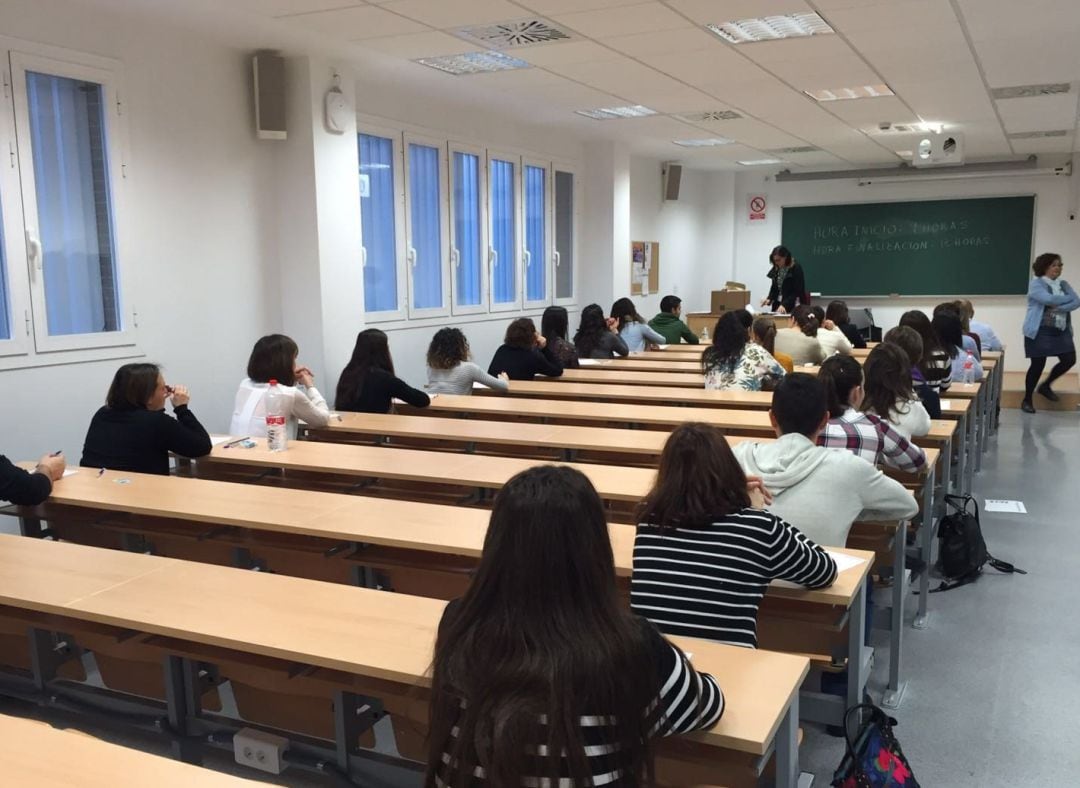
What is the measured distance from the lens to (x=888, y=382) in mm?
3590

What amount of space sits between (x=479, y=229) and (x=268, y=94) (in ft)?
9.62

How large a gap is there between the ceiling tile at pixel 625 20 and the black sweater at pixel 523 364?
6.91ft

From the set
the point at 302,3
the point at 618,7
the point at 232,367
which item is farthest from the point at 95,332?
the point at 618,7

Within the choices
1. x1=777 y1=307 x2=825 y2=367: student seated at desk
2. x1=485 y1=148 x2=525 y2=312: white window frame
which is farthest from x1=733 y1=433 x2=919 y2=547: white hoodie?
x1=485 y1=148 x2=525 y2=312: white window frame

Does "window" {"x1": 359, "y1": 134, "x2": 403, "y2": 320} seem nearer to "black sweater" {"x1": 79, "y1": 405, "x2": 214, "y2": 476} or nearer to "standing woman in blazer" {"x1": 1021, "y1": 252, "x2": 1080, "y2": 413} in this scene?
"black sweater" {"x1": 79, "y1": 405, "x2": 214, "y2": 476}

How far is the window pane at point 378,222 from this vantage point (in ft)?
23.3

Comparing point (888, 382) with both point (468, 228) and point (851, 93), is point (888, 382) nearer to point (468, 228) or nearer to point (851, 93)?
point (851, 93)

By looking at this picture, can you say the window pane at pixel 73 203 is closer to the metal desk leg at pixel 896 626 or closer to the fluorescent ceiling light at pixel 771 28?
the fluorescent ceiling light at pixel 771 28

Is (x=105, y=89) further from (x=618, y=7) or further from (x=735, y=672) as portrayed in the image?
(x=735, y=672)

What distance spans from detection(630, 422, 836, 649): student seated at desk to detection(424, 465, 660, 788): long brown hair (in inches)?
25.0

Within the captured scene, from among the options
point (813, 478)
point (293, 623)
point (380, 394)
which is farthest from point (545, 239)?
point (293, 623)

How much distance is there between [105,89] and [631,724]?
5043 mm

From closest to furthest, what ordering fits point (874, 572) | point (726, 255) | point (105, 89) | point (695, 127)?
point (874, 572) → point (105, 89) → point (695, 127) → point (726, 255)

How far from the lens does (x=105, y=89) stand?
5016 millimetres
